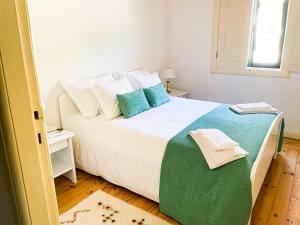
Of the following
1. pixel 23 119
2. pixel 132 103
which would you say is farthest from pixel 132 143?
pixel 23 119

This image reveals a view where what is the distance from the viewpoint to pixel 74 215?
2.14 meters

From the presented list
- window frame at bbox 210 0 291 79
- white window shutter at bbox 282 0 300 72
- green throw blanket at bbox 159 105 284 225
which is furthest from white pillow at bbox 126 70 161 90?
white window shutter at bbox 282 0 300 72

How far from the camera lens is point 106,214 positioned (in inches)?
84.4

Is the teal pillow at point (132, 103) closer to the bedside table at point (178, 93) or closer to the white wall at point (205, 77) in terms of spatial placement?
the bedside table at point (178, 93)

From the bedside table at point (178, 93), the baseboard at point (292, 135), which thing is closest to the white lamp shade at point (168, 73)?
the bedside table at point (178, 93)

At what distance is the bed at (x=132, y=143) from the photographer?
217 cm

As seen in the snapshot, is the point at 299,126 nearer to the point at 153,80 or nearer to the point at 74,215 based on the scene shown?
the point at 153,80

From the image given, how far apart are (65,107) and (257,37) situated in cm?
285

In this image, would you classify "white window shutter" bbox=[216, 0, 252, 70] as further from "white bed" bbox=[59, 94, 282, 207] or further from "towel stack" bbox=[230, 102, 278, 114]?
"white bed" bbox=[59, 94, 282, 207]

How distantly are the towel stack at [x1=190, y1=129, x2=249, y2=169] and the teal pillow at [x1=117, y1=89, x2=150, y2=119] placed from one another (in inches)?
35.7

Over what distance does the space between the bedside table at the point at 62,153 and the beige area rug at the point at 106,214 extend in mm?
381

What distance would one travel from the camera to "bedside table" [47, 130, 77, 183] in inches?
93.5

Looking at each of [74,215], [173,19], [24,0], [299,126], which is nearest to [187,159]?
[74,215]

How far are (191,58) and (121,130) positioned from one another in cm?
230
